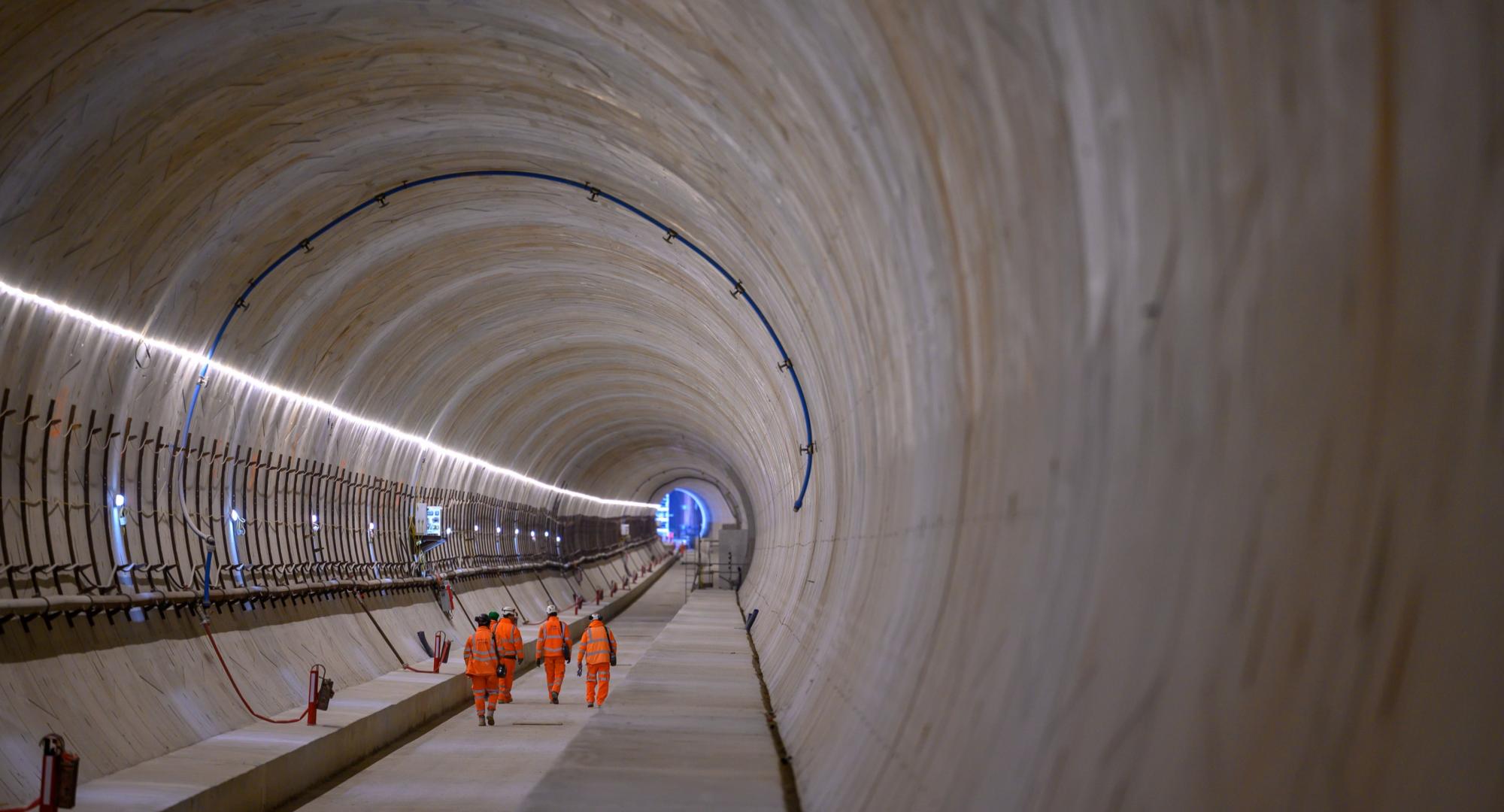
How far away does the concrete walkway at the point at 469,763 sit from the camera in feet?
38.5

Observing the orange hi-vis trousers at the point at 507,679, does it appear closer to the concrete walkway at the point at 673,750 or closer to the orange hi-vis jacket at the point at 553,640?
the orange hi-vis jacket at the point at 553,640

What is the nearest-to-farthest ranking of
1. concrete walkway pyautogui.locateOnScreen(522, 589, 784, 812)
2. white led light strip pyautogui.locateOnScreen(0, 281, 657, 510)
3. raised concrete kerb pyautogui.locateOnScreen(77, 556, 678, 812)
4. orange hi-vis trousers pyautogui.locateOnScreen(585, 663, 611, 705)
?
→ concrete walkway pyautogui.locateOnScreen(522, 589, 784, 812)
raised concrete kerb pyautogui.locateOnScreen(77, 556, 678, 812)
white led light strip pyautogui.locateOnScreen(0, 281, 657, 510)
orange hi-vis trousers pyautogui.locateOnScreen(585, 663, 611, 705)

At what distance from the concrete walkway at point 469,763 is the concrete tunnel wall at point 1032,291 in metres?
2.86

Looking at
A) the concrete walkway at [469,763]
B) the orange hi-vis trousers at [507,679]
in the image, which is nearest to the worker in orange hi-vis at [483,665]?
the concrete walkway at [469,763]

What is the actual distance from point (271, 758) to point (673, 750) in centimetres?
432

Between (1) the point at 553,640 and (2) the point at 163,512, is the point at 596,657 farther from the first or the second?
(2) the point at 163,512

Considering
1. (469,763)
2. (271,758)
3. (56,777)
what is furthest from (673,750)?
(469,763)

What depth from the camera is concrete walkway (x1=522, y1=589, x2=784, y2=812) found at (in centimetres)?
765

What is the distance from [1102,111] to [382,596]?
64.4ft

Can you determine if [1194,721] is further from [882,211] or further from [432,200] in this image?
[432,200]

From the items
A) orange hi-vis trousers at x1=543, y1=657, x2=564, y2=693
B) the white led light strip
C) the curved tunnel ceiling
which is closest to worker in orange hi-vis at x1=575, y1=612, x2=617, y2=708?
orange hi-vis trousers at x1=543, y1=657, x2=564, y2=693

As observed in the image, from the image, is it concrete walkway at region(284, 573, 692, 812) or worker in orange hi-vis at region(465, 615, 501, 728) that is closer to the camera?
concrete walkway at region(284, 573, 692, 812)

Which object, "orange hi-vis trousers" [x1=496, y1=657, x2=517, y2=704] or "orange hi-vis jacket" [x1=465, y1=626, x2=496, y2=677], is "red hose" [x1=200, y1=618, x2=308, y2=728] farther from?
"orange hi-vis trousers" [x1=496, y1=657, x2=517, y2=704]

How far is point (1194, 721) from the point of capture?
248cm
